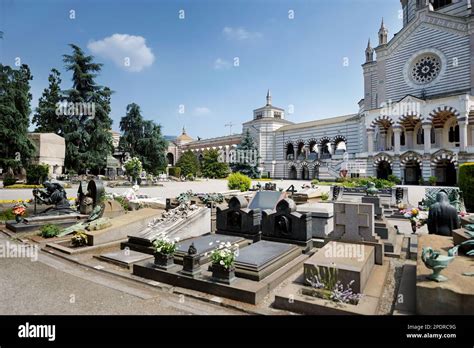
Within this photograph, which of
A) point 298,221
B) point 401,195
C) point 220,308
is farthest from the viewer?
point 401,195

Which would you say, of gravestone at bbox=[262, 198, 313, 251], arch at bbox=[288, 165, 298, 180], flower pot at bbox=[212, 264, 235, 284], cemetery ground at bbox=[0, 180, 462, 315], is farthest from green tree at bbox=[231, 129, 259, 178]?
flower pot at bbox=[212, 264, 235, 284]

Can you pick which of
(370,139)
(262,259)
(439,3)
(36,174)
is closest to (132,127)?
(36,174)

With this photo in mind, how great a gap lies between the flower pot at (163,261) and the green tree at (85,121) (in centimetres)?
3923

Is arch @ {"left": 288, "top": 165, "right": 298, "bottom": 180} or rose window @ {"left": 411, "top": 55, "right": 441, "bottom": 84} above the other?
rose window @ {"left": 411, "top": 55, "right": 441, "bottom": 84}

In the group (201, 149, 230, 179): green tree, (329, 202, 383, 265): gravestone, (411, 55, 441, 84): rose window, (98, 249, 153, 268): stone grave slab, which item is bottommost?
(98, 249, 153, 268): stone grave slab

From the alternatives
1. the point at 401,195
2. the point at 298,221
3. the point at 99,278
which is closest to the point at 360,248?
the point at 298,221

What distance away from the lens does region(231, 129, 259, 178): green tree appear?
55.4 metres

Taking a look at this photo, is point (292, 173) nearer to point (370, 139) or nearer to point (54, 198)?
point (370, 139)

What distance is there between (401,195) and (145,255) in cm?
1687

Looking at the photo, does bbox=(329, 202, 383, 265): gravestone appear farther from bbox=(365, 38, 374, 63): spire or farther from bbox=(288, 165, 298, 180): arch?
bbox=(288, 165, 298, 180): arch

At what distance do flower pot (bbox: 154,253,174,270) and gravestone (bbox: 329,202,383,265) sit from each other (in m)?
4.09

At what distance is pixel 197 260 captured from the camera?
19.1 feet

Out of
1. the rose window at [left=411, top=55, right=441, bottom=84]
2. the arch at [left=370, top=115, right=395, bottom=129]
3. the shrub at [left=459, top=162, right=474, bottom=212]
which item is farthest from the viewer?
the rose window at [left=411, top=55, right=441, bottom=84]
